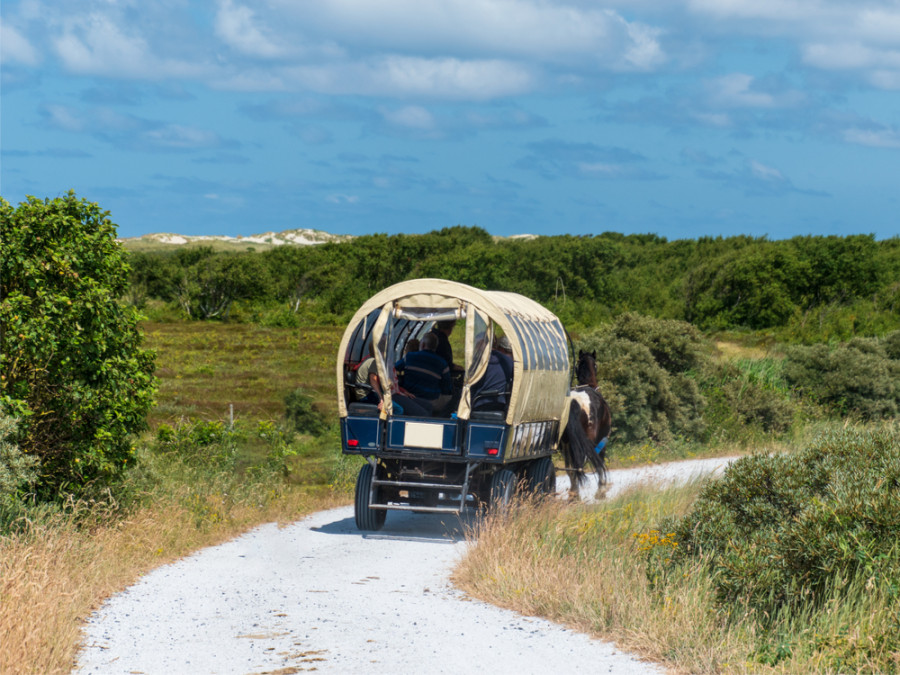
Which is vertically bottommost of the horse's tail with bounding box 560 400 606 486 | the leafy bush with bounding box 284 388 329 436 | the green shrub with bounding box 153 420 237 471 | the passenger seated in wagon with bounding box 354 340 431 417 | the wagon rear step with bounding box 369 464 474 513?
the leafy bush with bounding box 284 388 329 436

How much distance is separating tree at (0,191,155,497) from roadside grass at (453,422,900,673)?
15.3 feet

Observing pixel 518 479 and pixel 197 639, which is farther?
pixel 518 479

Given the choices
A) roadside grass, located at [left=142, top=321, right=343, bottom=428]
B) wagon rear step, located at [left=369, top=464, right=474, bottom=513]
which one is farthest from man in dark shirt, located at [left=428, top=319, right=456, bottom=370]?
roadside grass, located at [left=142, top=321, right=343, bottom=428]

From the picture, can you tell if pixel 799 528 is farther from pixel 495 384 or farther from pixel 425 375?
pixel 425 375

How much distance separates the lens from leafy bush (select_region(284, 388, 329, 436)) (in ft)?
141

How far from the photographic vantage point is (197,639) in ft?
24.6

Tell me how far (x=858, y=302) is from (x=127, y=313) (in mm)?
70610

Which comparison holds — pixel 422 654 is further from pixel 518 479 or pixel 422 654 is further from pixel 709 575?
pixel 518 479

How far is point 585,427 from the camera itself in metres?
16.0

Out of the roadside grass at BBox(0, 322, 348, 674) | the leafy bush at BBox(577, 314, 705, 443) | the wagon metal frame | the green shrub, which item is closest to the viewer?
the roadside grass at BBox(0, 322, 348, 674)

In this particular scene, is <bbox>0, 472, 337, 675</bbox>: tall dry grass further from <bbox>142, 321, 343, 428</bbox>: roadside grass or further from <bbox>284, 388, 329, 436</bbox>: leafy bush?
<bbox>284, 388, 329, 436</bbox>: leafy bush

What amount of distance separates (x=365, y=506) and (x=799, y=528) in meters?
6.35

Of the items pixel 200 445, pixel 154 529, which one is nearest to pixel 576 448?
pixel 154 529

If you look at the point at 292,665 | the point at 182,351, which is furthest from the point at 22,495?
the point at 182,351
